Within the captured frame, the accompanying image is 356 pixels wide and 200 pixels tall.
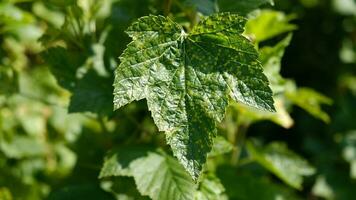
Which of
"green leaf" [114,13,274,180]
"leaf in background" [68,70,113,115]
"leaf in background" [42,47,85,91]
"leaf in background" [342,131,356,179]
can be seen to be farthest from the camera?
"leaf in background" [342,131,356,179]

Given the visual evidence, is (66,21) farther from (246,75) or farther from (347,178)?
(347,178)

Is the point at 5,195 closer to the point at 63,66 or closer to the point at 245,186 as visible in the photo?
the point at 63,66

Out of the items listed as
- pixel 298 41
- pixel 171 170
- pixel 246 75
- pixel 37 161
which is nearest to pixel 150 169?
pixel 171 170

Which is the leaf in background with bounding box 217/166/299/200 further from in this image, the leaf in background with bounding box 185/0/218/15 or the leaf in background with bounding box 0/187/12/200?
the leaf in background with bounding box 0/187/12/200

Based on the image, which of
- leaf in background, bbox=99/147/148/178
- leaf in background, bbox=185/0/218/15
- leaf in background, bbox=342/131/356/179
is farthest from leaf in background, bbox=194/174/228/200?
leaf in background, bbox=342/131/356/179

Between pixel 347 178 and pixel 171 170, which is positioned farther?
pixel 347 178

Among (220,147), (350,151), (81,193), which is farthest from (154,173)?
(350,151)

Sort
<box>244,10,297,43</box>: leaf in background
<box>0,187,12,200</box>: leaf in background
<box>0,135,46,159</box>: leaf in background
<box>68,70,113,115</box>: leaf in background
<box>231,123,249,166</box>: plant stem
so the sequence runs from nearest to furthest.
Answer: <box>68,70,113,115</box>: leaf in background
<box>244,10,297,43</box>: leaf in background
<box>0,187,12,200</box>: leaf in background
<box>231,123,249,166</box>: plant stem
<box>0,135,46,159</box>: leaf in background
